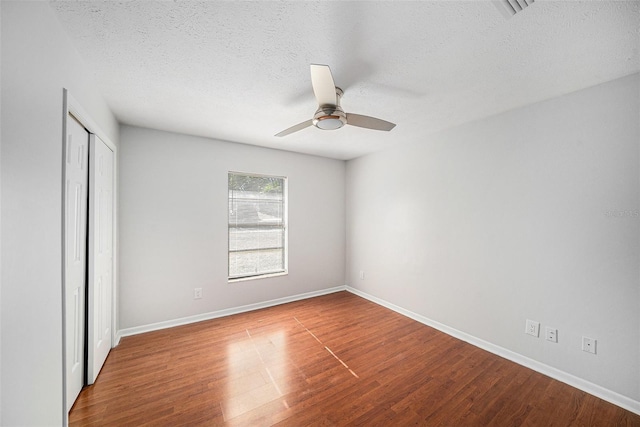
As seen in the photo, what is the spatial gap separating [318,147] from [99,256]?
277 cm

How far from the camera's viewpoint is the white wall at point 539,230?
5.78ft

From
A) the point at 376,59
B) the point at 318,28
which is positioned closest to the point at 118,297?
the point at 318,28

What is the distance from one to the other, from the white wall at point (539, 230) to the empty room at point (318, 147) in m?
0.02

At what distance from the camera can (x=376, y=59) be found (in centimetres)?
159

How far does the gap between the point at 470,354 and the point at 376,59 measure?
9.05ft

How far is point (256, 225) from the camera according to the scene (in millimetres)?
3662

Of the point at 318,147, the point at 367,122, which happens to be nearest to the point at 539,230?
the point at 367,122

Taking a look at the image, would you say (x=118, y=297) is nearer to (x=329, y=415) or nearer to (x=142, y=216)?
(x=142, y=216)

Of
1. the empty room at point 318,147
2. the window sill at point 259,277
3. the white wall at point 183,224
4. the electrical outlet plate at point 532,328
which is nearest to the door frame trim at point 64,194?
the empty room at point 318,147

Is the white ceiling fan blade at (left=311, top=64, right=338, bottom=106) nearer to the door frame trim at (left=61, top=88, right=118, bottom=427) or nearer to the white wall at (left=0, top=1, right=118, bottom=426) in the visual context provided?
the white wall at (left=0, top=1, right=118, bottom=426)

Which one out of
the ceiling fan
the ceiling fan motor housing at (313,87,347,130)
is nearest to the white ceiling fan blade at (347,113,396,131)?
the ceiling fan

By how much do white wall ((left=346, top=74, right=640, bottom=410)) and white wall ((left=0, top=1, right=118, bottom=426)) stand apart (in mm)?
3265

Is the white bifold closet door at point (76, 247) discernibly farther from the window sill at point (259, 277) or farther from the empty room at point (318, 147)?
the window sill at point (259, 277)

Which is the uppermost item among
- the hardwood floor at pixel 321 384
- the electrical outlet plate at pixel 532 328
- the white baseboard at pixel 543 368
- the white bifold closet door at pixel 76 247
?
the white bifold closet door at pixel 76 247
